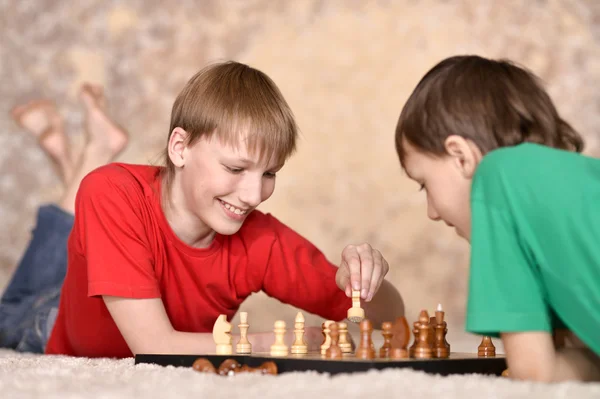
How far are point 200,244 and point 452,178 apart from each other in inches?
29.7

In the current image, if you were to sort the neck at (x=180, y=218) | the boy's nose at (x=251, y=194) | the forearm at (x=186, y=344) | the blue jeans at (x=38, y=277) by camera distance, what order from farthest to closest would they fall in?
the blue jeans at (x=38, y=277) → the neck at (x=180, y=218) → the boy's nose at (x=251, y=194) → the forearm at (x=186, y=344)

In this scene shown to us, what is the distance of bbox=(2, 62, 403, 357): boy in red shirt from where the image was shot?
1469 mm

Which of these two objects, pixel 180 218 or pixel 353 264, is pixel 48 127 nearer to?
pixel 180 218

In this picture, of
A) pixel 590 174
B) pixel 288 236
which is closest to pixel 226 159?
pixel 288 236

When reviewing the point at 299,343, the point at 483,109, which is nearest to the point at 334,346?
the point at 299,343

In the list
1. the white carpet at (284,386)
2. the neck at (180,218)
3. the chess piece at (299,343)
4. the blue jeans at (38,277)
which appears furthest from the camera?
the blue jeans at (38,277)

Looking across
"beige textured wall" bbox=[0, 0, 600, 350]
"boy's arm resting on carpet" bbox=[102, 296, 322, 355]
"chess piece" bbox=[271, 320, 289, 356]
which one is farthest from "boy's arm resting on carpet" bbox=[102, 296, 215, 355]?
"beige textured wall" bbox=[0, 0, 600, 350]

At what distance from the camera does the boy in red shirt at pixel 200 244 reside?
1469 millimetres

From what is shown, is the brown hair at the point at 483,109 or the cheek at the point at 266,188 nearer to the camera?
the brown hair at the point at 483,109

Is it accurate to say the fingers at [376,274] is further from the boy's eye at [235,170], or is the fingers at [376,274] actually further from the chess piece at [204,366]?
the chess piece at [204,366]

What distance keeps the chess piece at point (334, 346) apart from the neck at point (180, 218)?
554mm

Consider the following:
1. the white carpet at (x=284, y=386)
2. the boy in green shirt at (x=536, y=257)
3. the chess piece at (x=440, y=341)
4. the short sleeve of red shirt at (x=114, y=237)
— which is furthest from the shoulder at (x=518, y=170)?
the short sleeve of red shirt at (x=114, y=237)

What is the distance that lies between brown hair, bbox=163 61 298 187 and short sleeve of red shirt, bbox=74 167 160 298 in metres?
0.18

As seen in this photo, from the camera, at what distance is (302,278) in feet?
5.90
